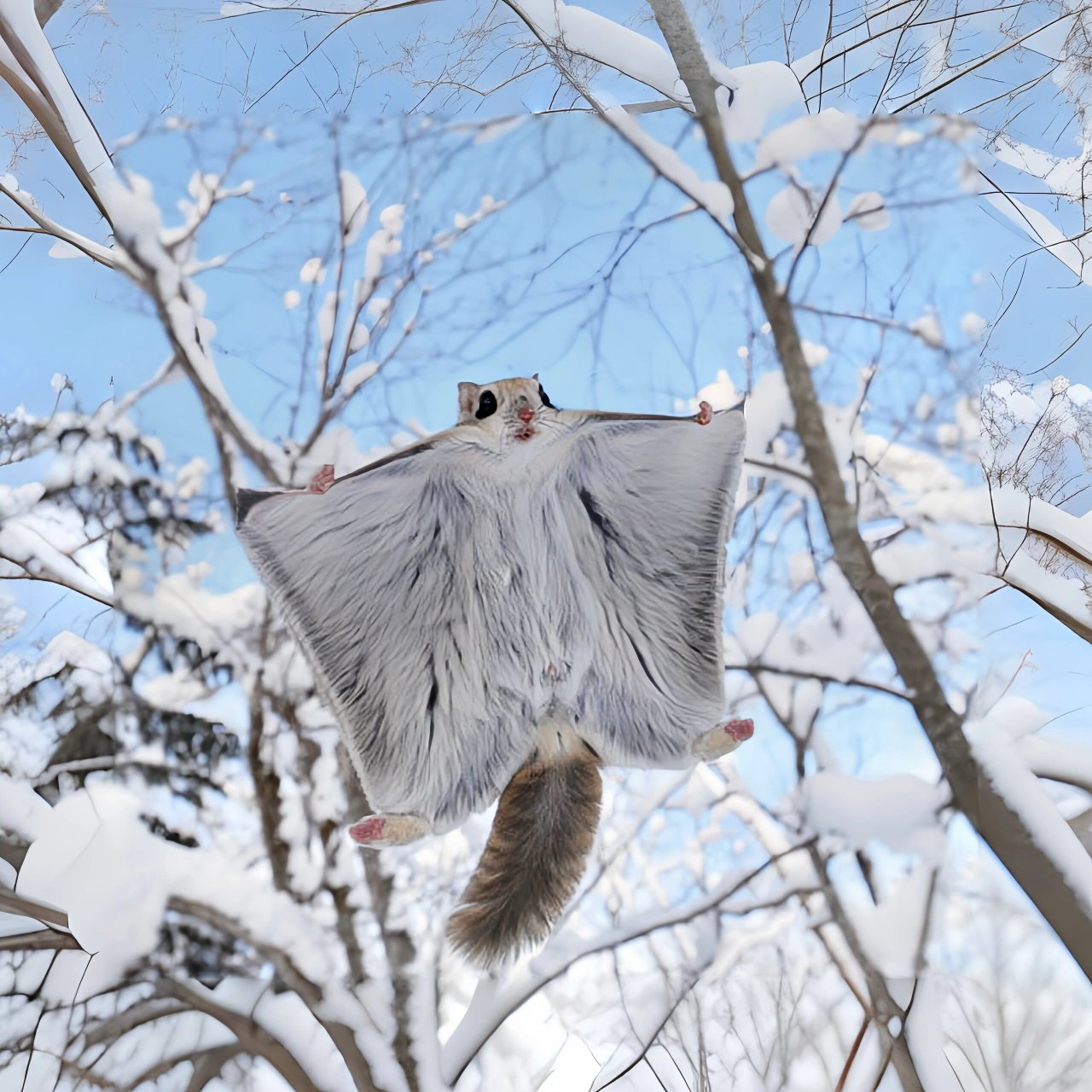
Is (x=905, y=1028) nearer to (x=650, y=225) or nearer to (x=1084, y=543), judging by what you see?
(x=1084, y=543)

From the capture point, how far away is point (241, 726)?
136 cm

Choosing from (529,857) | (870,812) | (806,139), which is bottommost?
(870,812)

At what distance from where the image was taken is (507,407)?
1.27 meters

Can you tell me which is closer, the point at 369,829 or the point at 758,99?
the point at 369,829

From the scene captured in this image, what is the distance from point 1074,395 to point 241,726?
1844mm

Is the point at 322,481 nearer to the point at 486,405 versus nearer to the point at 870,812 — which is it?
the point at 486,405

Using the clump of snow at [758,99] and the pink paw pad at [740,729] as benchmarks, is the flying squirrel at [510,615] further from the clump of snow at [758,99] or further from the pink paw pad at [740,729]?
the clump of snow at [758,99]

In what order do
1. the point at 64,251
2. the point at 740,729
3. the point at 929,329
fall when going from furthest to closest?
the point at 64,251 → the point at 929,329 → the point at 740,729

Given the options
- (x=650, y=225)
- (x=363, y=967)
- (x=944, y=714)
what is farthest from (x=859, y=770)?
(x=650, y=225)

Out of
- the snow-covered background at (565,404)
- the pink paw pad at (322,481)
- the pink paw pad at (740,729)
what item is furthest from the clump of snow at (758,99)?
the pink paw pad at (740,729)

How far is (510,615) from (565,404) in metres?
0.37

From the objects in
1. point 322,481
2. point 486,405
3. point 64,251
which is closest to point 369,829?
point 322,481

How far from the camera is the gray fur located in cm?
123

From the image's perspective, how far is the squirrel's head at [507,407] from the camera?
125 cm
